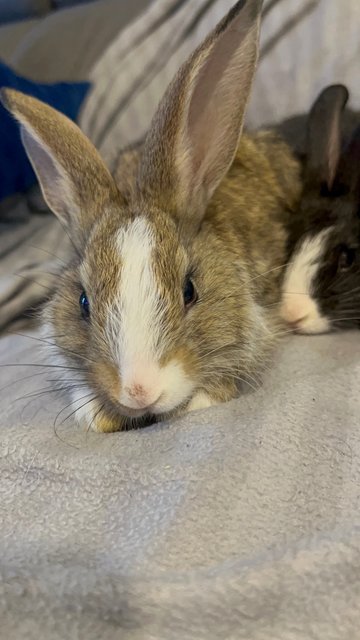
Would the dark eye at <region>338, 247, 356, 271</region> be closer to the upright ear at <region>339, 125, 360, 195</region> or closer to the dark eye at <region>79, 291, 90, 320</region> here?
the upright ear at <region>339, 125, 360, 195</region>

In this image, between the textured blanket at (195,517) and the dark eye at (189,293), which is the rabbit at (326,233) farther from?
the dark eye at (189,293)

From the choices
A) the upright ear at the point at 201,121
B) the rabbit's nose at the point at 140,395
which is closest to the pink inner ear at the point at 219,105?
the upright ear at the point at 201,121

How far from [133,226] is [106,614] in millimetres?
484

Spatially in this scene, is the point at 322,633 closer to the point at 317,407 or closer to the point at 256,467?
the point at 256,467

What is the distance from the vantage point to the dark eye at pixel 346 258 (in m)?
1.20

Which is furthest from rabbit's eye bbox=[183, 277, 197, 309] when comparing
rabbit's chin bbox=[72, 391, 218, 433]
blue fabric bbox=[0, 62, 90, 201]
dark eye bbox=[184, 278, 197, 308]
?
blue fabric bbox=[0, 62, 90, 201]

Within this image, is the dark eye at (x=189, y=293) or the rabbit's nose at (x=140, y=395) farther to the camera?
the dark eye at (x=189, y=293)

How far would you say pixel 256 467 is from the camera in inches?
31.9

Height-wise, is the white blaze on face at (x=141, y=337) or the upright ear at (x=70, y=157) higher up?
the upright ear at (x=70, y=157)

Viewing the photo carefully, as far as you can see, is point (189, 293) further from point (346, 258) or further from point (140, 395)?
point (346, 258)

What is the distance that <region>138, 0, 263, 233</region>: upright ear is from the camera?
3.11 feet

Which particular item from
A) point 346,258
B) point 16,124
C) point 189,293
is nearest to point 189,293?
point 189,293

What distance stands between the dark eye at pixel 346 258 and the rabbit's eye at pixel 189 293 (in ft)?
1.14

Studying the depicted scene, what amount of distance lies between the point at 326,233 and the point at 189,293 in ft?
1.17
